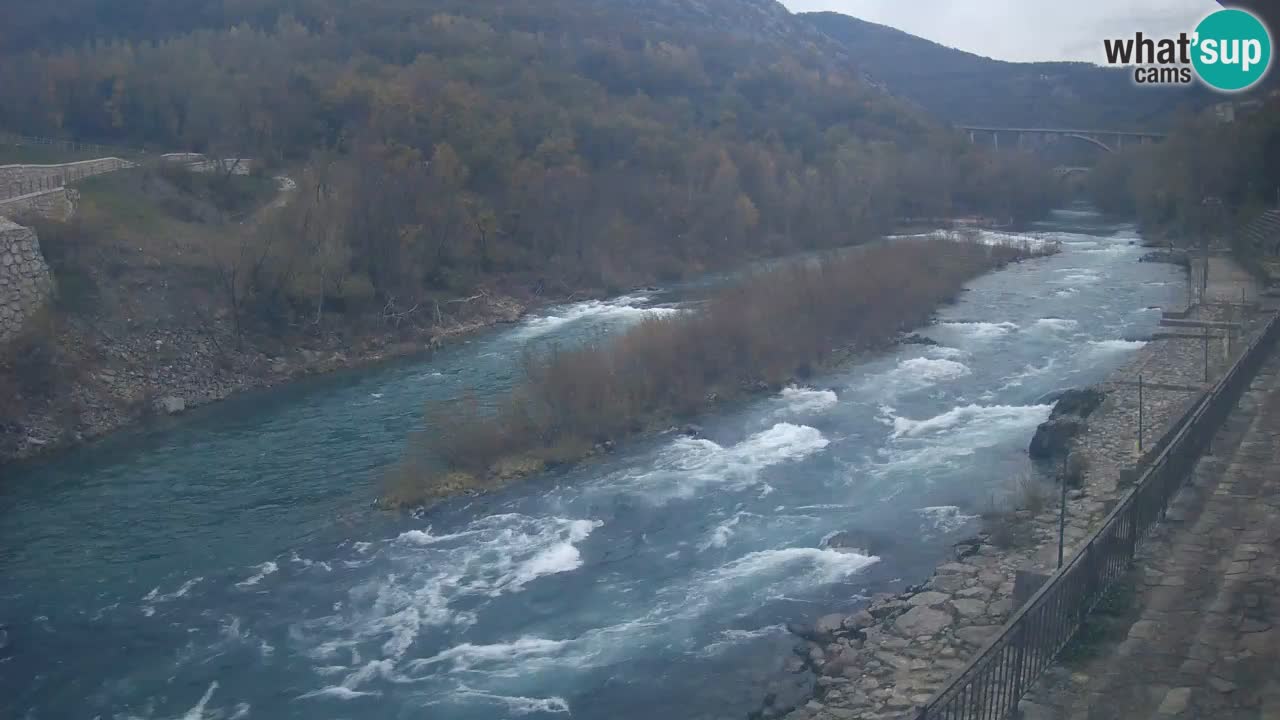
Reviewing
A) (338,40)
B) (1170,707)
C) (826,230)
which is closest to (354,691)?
(1170,707)

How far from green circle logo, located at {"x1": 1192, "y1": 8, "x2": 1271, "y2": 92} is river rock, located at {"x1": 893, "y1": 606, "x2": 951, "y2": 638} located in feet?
21.8

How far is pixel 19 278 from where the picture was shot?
2152 cm

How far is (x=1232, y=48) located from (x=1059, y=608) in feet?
31.1

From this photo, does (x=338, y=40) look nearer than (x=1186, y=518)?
No

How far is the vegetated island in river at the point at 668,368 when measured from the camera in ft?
54.0

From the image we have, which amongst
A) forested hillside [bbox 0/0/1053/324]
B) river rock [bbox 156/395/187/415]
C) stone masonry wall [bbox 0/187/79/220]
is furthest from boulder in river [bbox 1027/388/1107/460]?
stone masonry wall [bbox 0/187/79/220]

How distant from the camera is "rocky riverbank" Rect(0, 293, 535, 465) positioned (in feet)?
63.9

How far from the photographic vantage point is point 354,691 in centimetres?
1022

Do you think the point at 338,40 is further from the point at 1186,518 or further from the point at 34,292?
the point at 1186,518

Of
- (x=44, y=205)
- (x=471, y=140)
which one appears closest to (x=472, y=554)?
(x=44, y=205)

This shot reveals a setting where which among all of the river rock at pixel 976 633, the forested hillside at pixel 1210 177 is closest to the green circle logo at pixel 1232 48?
the river rock at pixel 976 633

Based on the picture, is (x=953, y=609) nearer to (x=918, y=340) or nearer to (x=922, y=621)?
(x=922, y=621)

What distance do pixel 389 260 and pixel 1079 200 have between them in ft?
147

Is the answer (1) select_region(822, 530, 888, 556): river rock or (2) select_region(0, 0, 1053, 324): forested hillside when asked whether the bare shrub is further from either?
(2) select_region(0, 0, 1053, 324): forested hillside
